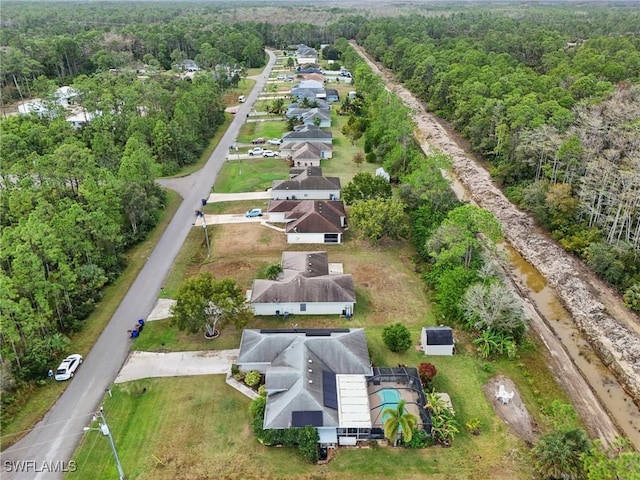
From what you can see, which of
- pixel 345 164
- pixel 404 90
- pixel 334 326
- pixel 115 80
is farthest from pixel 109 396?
pixel 404 90

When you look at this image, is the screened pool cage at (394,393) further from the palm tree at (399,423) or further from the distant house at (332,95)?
the distant house at (332,95)

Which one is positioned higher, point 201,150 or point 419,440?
point 419,440

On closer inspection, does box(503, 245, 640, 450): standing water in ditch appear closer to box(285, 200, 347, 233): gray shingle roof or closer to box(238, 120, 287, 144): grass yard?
box(285, 200, 347, 233): gray shingle roof

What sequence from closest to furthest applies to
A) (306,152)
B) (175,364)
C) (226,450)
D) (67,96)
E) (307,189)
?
1. (226,450)
2. (175,364)
3. (307,189)
4. (306,152)
5. (67,96)

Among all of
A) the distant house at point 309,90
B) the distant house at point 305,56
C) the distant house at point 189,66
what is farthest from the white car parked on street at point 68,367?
the distant house at point 305,56

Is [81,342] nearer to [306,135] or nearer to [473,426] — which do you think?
[473,426]

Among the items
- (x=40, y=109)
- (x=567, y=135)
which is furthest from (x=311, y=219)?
(x=40, y=109)

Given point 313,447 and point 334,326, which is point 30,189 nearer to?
point 334,326
